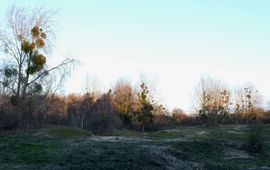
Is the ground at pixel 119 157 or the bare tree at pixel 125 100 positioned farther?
the bare tree at pixel 125 100

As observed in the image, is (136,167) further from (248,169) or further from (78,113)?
(78,113)

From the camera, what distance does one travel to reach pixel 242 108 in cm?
5175

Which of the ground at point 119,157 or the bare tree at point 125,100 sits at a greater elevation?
the bare tree at point 125,100

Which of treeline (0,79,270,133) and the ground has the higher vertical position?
treeline (0,79,270,133)

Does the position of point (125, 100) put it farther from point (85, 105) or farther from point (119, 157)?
point (119, 157)

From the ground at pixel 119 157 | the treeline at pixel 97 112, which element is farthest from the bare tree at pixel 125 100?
the ground at pixel 119 157

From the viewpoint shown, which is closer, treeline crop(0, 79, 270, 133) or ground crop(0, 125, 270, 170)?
ground crop(0, 125, 270, 170)

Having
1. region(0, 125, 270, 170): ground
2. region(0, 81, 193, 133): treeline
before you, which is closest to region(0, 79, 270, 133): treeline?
region(0, 81, 193, 133): treeline

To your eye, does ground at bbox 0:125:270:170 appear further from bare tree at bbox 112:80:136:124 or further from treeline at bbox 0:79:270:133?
bare tree at bbox 112:80:136:124

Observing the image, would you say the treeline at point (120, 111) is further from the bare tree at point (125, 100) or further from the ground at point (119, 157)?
the ground at point (119, 157)

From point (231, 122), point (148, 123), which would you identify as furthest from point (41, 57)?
point (231, 122)

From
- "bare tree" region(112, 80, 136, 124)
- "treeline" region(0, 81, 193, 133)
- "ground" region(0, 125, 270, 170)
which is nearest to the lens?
"ground" region(0, 125, 270, 170)

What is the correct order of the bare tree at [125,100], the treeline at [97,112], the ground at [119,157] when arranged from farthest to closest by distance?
the bare tree at [125,100]
the treeline at [97,112]
the ground at [119,157]

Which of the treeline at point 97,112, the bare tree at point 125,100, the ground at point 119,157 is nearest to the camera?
the ground at point 119,157
